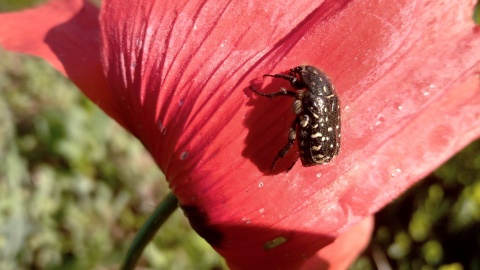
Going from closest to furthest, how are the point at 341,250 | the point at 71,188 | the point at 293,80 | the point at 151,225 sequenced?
the point at 293,80, the point at 151,225, the point at 341,250, the point at 71,188

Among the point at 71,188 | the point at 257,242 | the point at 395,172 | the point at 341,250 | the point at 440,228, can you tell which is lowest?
the point at 71,188

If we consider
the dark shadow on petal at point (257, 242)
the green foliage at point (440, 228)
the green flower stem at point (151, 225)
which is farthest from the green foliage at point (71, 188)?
the dark shadow on petal at point (257, 242)

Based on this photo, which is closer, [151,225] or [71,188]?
[151,225]

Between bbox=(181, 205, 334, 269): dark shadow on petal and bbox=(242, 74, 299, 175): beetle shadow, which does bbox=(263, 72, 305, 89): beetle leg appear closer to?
bbox=(242, 74, 299, 175): beetle shadow

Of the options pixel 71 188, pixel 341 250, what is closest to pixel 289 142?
pixel 341 250

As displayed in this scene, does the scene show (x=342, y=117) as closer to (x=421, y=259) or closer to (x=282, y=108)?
(x=282, y=108)

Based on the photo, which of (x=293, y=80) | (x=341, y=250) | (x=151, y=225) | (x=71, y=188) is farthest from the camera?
(x=71, y=188)

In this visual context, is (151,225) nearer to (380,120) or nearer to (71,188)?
(380,120)
